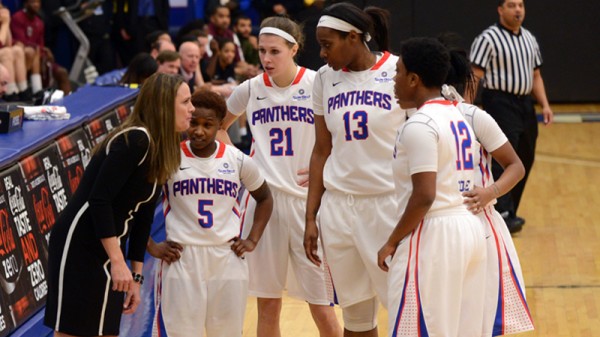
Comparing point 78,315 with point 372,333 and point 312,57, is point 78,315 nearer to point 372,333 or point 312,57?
point 372,333

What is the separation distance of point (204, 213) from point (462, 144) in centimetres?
122

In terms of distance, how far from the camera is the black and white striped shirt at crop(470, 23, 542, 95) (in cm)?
902

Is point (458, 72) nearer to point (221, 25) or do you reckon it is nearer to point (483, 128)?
point (483, 128)

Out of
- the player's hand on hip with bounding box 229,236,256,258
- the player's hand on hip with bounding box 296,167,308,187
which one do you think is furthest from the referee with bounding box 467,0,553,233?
the player's hand on hip with bounding box 229,236,256,258

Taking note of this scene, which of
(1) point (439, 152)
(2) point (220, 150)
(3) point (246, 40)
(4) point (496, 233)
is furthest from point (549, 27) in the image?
(1) point (439, 152)

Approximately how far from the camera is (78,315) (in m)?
4.30

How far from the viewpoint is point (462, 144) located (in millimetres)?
4180

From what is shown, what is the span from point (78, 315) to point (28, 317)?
60.0 inches

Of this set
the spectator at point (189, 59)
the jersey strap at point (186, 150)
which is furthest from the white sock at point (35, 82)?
the jersey strap at point (186, 150)

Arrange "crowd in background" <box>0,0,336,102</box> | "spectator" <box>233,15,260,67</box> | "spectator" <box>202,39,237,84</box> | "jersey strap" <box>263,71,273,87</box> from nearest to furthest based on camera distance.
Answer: "jersey strap" <box>263,71,273,87</box> < "crowd in background" <box>0,0,336,102</box> < "spectator" <box>202,39,237,84</box> < "spectator" <box>233,15,260,67</box>

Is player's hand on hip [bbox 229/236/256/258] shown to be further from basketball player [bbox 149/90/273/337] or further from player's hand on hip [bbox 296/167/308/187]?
player's hand on hip [bbox 296/167/308/187]

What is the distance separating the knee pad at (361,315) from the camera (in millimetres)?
5047

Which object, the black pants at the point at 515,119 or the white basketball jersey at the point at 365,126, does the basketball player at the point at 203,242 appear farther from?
the black pants at the point at 515,119

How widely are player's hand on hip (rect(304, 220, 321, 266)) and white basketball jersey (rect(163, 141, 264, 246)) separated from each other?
1.20 ft
